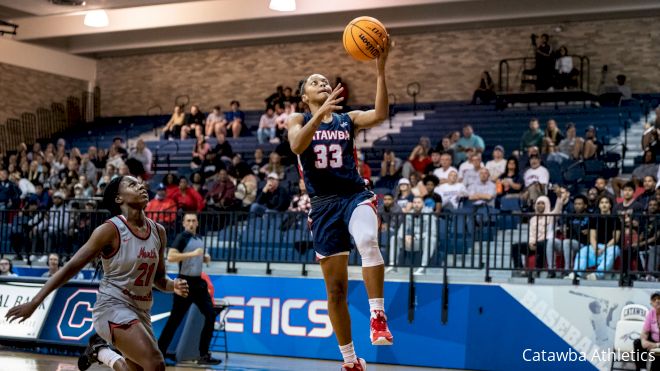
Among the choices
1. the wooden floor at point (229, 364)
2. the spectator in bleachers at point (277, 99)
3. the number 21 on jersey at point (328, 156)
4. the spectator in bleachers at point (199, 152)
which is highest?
the spectator in bleachers at point (277, 99)

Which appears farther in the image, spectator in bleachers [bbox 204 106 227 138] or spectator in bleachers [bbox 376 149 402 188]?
spectator in bleachers [bbox 204 106 227 138]

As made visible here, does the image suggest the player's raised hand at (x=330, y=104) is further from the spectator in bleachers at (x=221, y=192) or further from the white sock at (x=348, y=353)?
the spectator in bleachers at (x=221, y=192)

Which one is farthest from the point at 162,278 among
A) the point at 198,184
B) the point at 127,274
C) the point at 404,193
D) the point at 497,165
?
the point at 198,184

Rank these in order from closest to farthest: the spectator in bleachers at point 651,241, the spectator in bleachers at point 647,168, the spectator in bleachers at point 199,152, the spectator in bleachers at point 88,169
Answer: the spectator in bleachers at point 651,241 < the spectator in bleachers at point 647,168 < the spectator in bleachers at point 199,152 < the spectator in bleachers at point 88,169

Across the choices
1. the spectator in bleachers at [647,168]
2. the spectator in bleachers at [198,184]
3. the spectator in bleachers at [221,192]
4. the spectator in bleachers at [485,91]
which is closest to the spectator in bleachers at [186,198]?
the spectator in bleachers at [221,192]

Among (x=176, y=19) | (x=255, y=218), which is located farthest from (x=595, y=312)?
(x=176, y=19)

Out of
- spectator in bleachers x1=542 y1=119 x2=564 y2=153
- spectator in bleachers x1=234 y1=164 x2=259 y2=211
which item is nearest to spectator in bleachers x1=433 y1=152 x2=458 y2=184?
spectator in bleachers x1=542 y1=119 x2=564 y2=153

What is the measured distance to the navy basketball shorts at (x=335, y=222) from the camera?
266 inches

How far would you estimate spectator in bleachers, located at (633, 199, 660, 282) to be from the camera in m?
11.9

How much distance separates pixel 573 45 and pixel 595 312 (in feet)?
40.7

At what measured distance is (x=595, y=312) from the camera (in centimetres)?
1218

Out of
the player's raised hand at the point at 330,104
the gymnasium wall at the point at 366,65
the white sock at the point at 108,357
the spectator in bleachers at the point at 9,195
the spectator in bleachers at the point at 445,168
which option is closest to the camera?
the player's raised hand at the point at 330,104

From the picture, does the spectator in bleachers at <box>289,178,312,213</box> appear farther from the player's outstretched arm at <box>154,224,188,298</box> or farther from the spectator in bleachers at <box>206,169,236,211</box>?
the player's outstretched arm at <box>154,224,188,298</box>

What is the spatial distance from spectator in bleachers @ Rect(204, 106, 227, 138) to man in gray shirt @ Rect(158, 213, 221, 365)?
10948 mm
